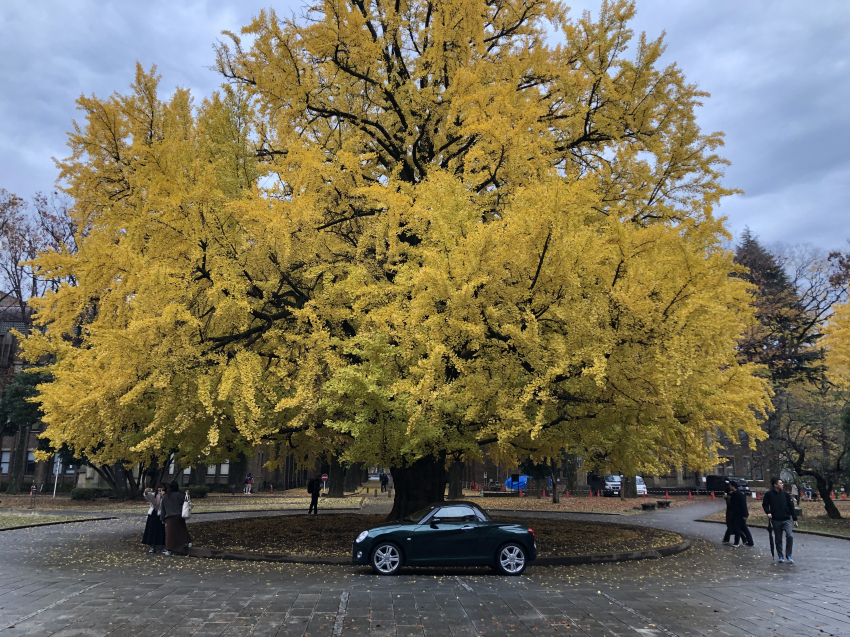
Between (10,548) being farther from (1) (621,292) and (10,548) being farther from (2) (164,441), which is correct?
(1) (621,292)

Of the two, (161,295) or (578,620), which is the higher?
(161,295)

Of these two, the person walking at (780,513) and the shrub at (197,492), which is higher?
the person walking at (780,513)

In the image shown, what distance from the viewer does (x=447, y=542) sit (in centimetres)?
1032

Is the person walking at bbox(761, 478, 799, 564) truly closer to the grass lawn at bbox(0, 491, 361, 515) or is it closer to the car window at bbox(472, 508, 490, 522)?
the car window at bbox(472, 508, 490, 522)

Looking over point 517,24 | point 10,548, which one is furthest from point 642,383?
point 10,548

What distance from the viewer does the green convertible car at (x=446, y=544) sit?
33.5 feet

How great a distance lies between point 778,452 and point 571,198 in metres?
18.4

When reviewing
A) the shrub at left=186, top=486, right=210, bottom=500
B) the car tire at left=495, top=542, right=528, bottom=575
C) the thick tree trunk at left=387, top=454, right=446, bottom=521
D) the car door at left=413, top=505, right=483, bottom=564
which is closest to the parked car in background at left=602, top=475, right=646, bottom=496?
the shrub at left=186, top=486, right=210, bottom=500

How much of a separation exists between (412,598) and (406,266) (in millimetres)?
5690

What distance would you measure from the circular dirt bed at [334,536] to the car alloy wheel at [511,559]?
1689mm

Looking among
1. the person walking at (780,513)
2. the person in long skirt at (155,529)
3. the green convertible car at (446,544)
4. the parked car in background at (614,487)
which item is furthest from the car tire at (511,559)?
the parked car in background at (614,487)

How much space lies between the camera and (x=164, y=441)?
12219 mm

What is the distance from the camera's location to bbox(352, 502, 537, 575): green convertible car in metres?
10.2

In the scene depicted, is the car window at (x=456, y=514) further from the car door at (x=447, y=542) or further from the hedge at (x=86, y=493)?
the hedge at (x=86, y=493)
